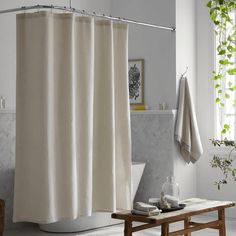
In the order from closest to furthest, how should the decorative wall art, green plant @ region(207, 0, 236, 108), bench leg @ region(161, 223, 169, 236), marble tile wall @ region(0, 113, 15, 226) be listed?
green plant @ region(207, 0, 236, 108), bench leg @ region(161, 223, 169, 236), marble tile wall @ region(0, 113, 15, 226), the decorative wall art

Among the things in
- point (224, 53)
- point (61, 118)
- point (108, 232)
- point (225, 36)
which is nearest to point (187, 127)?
point (225, 36)

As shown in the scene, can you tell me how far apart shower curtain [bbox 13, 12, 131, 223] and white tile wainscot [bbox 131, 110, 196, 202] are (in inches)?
85.1

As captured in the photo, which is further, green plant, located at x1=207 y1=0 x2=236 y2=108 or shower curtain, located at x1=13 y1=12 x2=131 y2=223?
shower curtain, located at x1=13 y1=12 x2=131 y2=223

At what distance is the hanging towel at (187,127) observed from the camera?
6430mm

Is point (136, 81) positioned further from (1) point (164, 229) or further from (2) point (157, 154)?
(1) point (164, 229)

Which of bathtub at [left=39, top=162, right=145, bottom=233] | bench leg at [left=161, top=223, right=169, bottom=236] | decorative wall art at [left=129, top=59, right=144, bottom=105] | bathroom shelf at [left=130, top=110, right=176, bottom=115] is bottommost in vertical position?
bathtub at [left=39, top=162, right=145, bottom=233]

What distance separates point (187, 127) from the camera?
6.46 m

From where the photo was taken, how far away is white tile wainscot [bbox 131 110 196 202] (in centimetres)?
648

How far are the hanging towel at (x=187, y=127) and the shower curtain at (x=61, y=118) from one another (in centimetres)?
216

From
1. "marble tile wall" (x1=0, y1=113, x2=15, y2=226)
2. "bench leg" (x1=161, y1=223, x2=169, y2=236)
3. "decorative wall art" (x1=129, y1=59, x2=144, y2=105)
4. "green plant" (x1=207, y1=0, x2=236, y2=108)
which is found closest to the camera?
"green plant" (x1=207, y1=0, x2=236, y2=108)

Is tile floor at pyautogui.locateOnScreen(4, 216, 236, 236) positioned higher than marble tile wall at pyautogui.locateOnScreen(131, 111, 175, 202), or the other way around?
→ marble tile wall at pyautogui.locateOnScreen(131, 111, 175, 202)

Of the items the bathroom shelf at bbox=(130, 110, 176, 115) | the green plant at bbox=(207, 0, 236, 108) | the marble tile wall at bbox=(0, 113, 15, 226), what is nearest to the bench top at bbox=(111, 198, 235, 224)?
the green plant at bbox=(207, 0, 236, 108)

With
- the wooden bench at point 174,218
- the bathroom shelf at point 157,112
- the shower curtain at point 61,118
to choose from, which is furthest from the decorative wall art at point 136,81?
the shower curtain at point 61,118

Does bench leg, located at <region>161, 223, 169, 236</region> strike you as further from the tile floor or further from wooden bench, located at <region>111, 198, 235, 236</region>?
the tile floor
